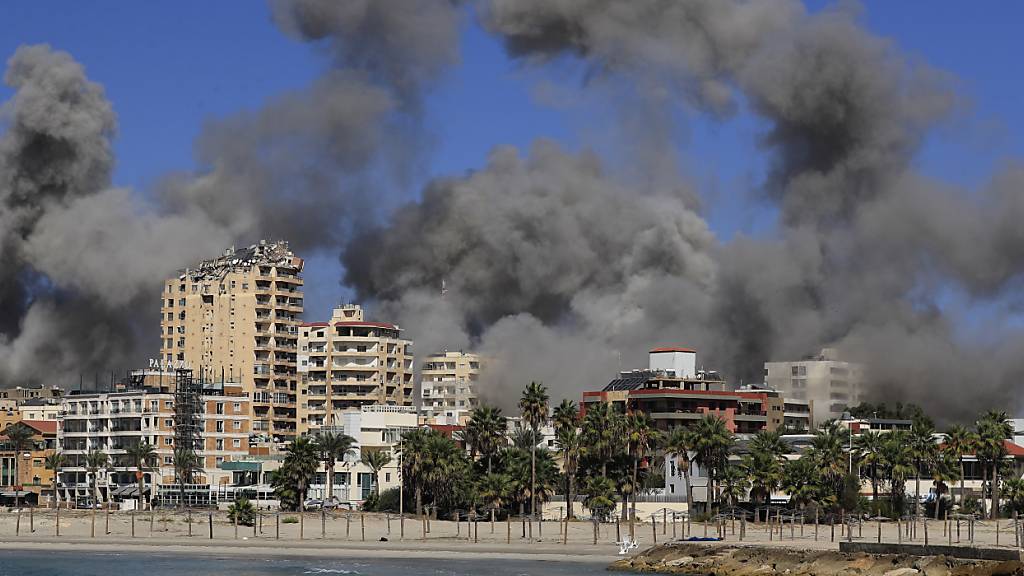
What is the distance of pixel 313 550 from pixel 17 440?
55.9 meters

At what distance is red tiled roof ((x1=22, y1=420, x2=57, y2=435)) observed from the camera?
16150cm

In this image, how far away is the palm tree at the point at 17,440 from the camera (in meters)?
152

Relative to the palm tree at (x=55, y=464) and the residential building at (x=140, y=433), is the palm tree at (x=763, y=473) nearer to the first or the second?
the residential building at (x=140, y=433)

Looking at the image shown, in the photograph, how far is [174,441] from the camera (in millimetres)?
150375

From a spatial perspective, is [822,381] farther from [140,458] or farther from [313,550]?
[313,550]

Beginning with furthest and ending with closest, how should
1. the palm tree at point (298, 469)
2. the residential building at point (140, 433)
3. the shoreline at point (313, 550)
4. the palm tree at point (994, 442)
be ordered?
the residential building at point (140, 433), the palm tree at point (994, 442), the palm tree at point (298, 469), the shoreline at point (313, 550)

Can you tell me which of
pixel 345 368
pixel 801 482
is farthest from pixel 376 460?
pixel 345 368

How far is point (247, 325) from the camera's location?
19338cm

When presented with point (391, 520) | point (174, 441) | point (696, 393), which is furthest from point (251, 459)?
point (696, 393)

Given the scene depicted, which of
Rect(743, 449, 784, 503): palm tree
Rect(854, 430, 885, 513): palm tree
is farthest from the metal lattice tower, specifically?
Rect(854, 430, 885, 513): palm tree

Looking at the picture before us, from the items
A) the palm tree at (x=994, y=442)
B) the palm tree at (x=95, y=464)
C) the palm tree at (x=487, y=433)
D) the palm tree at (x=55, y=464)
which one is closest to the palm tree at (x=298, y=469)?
the palm tree at (x=487, y=433)

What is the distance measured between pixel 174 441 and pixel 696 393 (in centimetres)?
4683

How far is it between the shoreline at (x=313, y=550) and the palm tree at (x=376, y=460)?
73.7 feet

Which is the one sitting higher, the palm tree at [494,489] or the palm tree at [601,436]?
the palm tree at [601,436]
